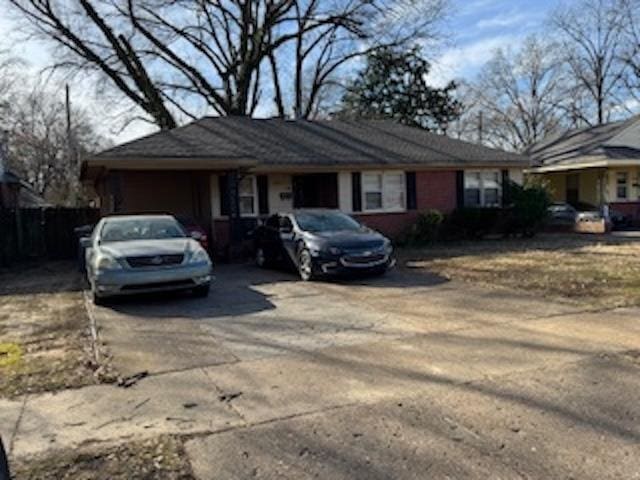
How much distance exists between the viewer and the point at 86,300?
1059 cm

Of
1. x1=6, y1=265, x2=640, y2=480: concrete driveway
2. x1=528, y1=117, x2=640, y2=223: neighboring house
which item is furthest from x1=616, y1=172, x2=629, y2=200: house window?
x1=6, y1=265, x2=640, y2=480: concrete driveway

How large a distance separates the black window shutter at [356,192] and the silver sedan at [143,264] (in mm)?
9764

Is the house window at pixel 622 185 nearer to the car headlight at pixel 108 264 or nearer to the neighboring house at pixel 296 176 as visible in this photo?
the neighboring house at pixel 296 176

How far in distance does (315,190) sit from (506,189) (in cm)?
682

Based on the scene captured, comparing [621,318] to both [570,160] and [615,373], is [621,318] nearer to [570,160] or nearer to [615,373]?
[615,373]

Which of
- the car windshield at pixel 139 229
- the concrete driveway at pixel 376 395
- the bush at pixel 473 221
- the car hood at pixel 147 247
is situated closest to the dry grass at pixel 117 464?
the concrete driveway at pixel 376 395

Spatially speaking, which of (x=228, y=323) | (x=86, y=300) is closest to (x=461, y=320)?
(x=228, y=323)

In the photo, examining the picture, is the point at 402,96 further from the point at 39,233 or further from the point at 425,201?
the point at 39,233

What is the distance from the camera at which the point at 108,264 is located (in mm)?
9445

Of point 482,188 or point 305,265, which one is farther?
point 482,188

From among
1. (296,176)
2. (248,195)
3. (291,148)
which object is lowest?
(248,195)

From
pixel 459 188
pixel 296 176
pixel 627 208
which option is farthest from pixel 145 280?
pixel 627 208

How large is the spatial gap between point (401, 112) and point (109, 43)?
18903 millimetres

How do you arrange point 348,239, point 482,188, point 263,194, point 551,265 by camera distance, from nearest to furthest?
point 348,239, point 551,265, point 263,194, point 482,188
